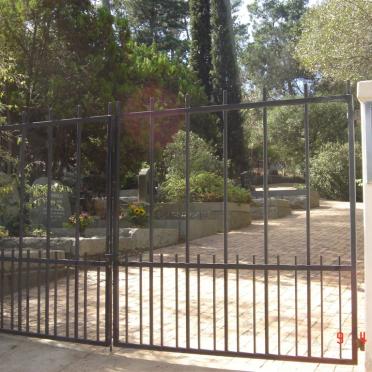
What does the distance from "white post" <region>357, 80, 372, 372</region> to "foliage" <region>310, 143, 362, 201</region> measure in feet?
76.8

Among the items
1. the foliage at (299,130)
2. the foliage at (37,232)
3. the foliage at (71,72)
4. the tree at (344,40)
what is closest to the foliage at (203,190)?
the foliage at (71,72)

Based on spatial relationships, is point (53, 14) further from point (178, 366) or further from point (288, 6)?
point (288, 6)

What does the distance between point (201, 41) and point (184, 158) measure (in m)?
11.7

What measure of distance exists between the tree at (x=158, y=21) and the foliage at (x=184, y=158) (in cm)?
1787

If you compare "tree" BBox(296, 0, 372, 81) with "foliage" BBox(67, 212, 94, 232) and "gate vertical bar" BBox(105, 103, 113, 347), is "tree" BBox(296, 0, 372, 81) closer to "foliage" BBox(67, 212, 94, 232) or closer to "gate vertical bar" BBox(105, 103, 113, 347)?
"foliage" BBox(67, 212, 94, 232)

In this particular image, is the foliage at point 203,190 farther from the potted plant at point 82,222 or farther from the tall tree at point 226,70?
the tall tree at point 226,70

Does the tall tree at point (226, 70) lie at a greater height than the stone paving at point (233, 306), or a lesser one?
greater

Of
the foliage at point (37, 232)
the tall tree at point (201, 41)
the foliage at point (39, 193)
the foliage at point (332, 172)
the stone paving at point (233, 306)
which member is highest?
the tall tree at point (201, 41)

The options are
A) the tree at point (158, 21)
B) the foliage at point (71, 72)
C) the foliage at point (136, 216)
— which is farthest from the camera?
the tree at point (158, 21)

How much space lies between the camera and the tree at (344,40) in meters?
12.4

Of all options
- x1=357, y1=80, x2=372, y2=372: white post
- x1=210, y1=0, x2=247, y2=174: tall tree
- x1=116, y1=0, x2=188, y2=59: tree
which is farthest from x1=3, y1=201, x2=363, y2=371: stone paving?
x1=116, y1=0, x2=188, y2=59: tree

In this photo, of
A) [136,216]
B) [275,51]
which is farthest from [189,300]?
[275,51]

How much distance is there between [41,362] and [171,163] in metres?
13.7

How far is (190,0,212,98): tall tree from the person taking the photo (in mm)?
27047
